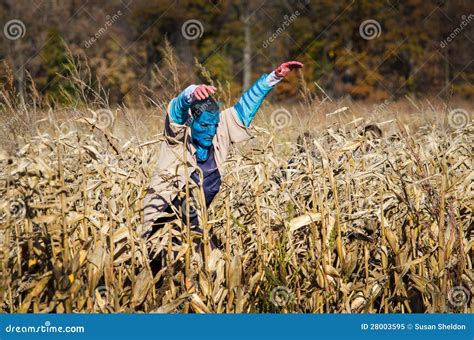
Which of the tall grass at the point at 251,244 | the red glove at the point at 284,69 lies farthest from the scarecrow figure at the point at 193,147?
the tall grass at the point at 251,244

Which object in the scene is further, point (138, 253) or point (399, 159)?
point (399, 159)

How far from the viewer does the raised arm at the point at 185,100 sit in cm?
412

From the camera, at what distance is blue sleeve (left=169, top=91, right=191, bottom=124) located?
14.1 feet

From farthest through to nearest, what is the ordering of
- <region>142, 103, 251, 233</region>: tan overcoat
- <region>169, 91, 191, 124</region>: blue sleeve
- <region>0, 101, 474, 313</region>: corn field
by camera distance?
<region>169, 91, 191, 124</region>: blue sleeve → <region>142, 103, 251, 233</region>: tan overcoat → <region>0, 101, 474, 313</region>: corn field

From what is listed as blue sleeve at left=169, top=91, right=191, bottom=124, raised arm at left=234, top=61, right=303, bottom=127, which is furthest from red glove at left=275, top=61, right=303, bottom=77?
blue sleeve at left=169, top=91, right=191, bottom=124

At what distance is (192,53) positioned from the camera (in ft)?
80.6

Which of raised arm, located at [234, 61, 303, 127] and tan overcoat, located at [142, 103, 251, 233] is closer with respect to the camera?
tan overcoat, located at [142, 103, 251, 233]

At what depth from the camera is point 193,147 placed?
446cm

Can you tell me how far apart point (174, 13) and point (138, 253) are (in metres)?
19.6

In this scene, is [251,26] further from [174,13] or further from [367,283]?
[367,283]

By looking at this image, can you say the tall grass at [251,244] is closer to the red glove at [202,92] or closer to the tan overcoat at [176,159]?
the tan overcoat at [176,159]

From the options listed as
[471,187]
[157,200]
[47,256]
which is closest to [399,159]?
[471,187]

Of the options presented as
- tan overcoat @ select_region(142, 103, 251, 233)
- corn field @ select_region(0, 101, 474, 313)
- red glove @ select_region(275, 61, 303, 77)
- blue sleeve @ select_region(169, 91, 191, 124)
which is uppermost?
red glove @ select_region(275, 61, 303, 77)

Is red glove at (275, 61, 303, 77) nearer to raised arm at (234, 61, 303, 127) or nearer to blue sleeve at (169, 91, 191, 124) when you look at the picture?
raised arm at (234, 61, 303, 127)
